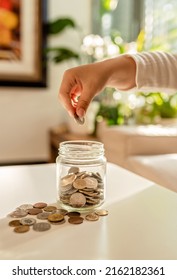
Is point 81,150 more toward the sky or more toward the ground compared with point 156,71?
more toward the ground

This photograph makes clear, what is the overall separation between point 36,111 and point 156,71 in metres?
1.77

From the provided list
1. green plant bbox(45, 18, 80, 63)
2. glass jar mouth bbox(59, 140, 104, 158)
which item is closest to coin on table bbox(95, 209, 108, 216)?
glass jar mouth bbox(59, 140, 104, 158)

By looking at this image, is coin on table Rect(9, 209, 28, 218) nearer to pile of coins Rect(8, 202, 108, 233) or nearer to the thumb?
pile of coins Rect(8, 202, 108, 233)

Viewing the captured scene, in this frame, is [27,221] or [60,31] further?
[60,31]

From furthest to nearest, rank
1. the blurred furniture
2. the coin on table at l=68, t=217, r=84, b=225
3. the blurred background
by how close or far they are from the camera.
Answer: the blurred background < the blurred furniture < the coin on table at l=68, t=217, r=84, b=225

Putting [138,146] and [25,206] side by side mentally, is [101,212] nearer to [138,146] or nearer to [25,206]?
[25,206]

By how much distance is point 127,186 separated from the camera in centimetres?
81

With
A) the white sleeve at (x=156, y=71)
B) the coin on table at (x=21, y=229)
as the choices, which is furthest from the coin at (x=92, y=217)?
the white sleeve at (x=156, y=71)

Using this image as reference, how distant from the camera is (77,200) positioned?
0.63 metres

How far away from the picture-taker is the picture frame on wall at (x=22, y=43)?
8.04 ft

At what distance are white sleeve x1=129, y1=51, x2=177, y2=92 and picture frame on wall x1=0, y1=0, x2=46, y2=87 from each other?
1662 mm

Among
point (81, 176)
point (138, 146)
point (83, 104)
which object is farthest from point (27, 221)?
point (138, 146)

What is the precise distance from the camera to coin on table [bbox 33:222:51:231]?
1.82 feet

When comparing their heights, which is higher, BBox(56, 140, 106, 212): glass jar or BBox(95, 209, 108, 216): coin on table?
BBox(56, 140, 106, 212): glass jar
